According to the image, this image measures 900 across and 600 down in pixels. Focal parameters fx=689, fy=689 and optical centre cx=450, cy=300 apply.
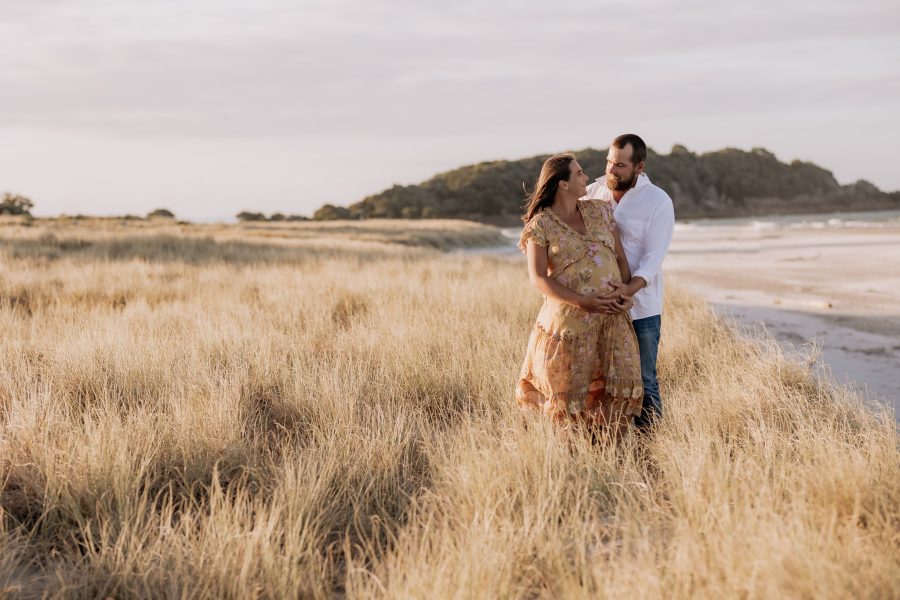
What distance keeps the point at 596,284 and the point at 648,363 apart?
0.77 meters

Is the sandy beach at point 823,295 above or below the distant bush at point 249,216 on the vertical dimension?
below

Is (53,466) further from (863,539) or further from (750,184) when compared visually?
(750,184)

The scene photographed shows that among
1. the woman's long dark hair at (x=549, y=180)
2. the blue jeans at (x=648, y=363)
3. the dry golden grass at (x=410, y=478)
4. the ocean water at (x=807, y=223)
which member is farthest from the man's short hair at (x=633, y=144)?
the ocean water at (x=807, y=223)

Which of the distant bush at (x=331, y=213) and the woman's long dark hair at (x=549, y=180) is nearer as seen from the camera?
the woman's long dark hair at (x=549, y=180)

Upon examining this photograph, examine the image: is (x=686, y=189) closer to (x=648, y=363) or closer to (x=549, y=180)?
(x=648, y=363)

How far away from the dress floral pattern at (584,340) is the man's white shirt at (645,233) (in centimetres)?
14

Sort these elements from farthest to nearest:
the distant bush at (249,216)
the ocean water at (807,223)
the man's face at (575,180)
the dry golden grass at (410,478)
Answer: the distant bush at (249,216)
the ocean water at (807,223)
the man's face at (575,180)
the dry golden grass at (410,478)

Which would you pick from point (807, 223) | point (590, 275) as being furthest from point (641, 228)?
point (807, 223)

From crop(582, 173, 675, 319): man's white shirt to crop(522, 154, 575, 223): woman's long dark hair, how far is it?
0.51m

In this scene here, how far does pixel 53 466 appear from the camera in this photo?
345 cm

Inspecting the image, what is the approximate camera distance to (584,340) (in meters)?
4.10

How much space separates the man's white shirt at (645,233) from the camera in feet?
13.6

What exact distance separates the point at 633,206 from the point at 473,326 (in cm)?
337

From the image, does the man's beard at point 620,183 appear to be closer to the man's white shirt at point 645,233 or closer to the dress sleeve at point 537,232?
the man's white shirt at point 645,233
